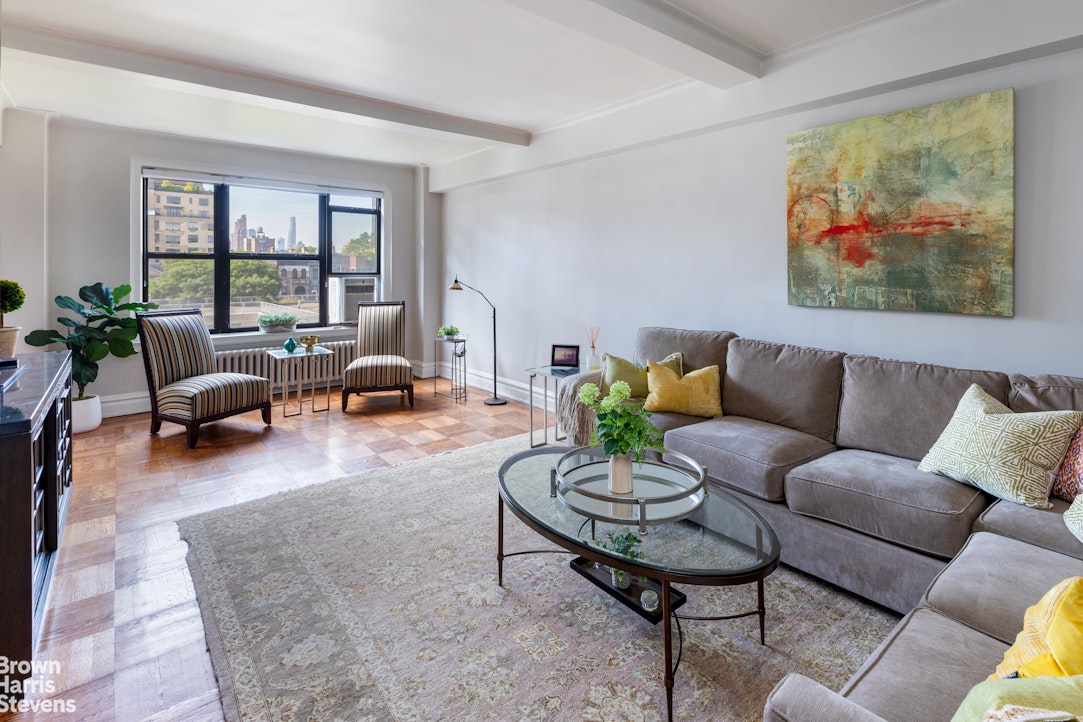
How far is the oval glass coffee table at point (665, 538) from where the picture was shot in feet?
5.62

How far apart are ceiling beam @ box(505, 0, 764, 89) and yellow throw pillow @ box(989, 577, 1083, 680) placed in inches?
102

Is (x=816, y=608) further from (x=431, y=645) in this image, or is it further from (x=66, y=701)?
(x=66, y=701)

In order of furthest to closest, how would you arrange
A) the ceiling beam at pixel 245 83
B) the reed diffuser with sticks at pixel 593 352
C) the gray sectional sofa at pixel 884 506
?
the reed diffuser with sticks at pixel 593 352
the ceiling beam at pixel 245 83
the gray sectional sofa at pixel 884 506

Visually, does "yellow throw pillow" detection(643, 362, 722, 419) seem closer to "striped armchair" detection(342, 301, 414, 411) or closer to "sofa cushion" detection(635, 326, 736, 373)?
"sofa cushion" detection(635, 326, 736, 373)

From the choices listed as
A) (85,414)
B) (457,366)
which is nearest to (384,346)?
(457,366)

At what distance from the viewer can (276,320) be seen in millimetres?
5965

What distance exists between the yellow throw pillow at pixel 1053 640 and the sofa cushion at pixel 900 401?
1.62 m

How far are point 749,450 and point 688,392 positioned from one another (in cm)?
72

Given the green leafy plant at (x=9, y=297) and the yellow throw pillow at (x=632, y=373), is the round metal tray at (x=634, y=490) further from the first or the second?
the green leafy plant at (x=9, y=297)

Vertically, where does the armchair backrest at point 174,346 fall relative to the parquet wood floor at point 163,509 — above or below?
above

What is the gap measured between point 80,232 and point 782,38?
5545 millimetres

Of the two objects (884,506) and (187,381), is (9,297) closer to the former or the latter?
(187,381)

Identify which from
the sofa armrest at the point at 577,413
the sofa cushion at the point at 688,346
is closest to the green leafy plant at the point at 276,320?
the sofa armrest at the point at 577,413

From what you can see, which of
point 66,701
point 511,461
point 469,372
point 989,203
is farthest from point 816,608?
point 469,372
